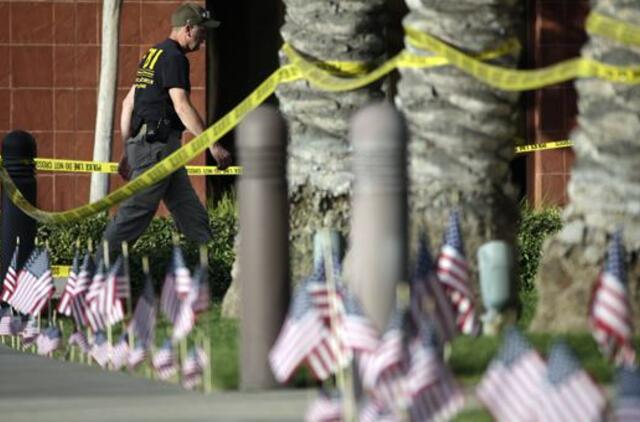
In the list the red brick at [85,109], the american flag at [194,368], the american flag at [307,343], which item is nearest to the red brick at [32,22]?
the red brick at [85,109]

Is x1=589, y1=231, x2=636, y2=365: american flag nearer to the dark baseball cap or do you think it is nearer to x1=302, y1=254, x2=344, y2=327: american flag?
x1=302, y1=254, x2=344, y2=327: american flag

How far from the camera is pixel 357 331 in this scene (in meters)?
9.35

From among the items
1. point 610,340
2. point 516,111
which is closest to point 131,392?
point 610,340

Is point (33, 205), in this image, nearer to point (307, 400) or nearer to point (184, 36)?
point (184, 36)

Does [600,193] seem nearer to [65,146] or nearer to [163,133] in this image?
[163,133]

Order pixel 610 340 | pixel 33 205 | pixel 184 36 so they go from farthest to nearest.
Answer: pixel 184 36
pixel 33 205
pixel 610 340

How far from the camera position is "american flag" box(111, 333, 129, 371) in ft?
40.6

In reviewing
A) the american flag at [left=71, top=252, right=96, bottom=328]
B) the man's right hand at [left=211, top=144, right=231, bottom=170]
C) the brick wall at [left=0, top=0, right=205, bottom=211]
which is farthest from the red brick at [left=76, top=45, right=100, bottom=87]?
the american flag at [left=71, top=252, right=96, bottom=328]

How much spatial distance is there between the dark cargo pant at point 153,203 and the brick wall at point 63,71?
23.8ft

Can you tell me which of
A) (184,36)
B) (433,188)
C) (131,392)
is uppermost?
(184,36)

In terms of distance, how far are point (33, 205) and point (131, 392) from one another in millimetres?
5370

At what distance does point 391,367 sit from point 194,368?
8.07 ft

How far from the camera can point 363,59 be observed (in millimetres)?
14195

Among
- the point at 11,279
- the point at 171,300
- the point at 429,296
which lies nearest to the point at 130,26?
the point at 11,279
